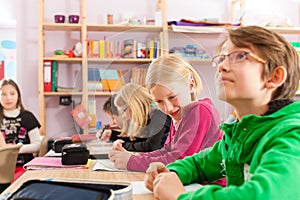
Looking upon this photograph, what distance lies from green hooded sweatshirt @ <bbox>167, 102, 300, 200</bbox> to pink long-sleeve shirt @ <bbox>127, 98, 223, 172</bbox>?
0.09 ft

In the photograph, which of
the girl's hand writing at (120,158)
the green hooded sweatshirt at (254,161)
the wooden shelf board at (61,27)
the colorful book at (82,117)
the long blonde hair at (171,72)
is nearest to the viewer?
the green hooded sweatshirt at (254,161)

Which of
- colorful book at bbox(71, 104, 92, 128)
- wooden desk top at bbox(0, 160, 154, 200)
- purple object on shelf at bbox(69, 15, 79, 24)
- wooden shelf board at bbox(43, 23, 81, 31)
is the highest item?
purple object on shelf at bbox(69, 15, 79, 24)

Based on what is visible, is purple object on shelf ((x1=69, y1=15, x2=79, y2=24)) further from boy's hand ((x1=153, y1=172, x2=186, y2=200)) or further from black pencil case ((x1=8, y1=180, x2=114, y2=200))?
black pencil case ((x1=8, y1=180, x2=114, y2=200))

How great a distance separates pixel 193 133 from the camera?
42.9 inches

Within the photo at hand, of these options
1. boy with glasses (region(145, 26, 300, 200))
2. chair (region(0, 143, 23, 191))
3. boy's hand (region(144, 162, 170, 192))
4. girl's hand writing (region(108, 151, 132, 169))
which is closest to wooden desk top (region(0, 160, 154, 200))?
girl's hand writing (region(108, 151, 132, 169))

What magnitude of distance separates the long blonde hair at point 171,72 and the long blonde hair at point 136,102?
0.12 feet

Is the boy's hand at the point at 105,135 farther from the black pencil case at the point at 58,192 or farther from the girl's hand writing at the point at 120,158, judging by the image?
the black pencil case at the point at 58,192

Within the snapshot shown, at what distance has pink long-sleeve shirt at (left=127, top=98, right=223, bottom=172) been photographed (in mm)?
1074

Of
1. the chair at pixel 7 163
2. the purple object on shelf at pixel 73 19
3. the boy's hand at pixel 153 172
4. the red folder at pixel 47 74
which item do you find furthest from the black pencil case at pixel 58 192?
the purple object on shelf at pixel 73 19

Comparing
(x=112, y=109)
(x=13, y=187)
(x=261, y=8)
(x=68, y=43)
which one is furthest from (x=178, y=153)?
(x=261, y=8)

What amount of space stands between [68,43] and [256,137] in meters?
3.55

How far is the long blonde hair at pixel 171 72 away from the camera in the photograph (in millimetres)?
1037

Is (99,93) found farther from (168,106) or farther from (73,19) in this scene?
(73,19)

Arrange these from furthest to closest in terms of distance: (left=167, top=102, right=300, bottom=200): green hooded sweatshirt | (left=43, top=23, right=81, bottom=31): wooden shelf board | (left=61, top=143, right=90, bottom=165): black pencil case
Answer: (left=43, top=23, right=81, bottom=31): wooden shelf board < (left=61, top=143, right=90, bottom=165): black pencil case < (left=167, top=102, right=300, bottom=200): green hooded sweatshirt
